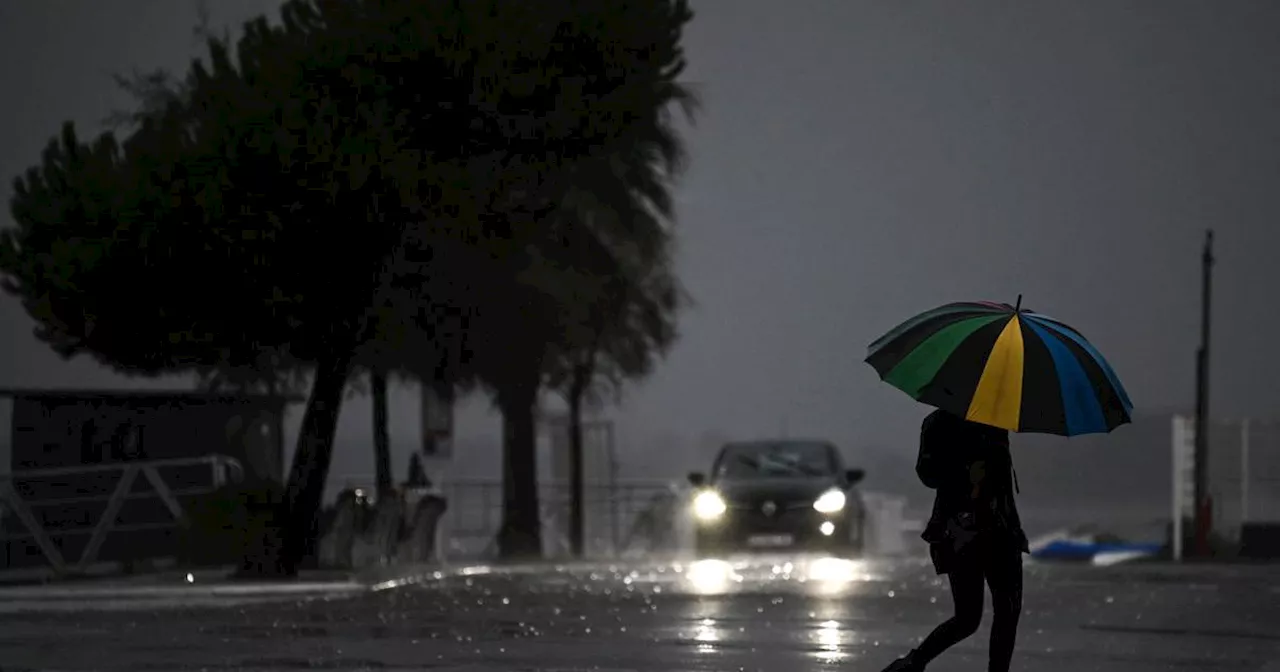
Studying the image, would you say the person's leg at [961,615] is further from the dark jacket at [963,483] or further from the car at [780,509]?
the car at [780,509]

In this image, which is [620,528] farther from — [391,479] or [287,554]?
[287,554]

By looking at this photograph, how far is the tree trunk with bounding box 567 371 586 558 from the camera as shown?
42969 millimetres

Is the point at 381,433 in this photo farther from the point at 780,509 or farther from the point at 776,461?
the point at 780,509

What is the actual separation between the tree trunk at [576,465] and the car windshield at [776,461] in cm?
862

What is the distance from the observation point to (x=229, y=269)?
27812 mm

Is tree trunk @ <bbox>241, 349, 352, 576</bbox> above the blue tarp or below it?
above

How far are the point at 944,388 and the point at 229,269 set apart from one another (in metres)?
17.4

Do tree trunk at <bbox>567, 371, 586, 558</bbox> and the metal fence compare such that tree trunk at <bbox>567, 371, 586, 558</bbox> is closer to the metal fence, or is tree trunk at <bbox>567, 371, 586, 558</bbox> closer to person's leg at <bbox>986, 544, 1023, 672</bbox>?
the metal fence

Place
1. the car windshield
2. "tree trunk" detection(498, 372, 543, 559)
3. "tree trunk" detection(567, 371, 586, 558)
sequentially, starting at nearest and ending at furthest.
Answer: the car windshield < "tree trunk" detection(567, 371, 586, 558) < "tree trunk" detection(498, 372, 543, 559)

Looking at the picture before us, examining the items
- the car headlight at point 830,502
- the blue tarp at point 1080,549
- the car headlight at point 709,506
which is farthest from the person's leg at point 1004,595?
the blue tarp at point 1080,549

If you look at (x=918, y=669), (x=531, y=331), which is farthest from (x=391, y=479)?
(x=918, y=669)

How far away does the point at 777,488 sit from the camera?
32500 millimetres

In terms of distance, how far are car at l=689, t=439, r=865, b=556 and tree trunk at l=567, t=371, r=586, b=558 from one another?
9.48 m

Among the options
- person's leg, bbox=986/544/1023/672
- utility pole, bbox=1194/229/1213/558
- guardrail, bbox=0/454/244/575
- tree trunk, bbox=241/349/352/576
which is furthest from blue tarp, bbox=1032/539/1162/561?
person's leg, bbox=986/544/1023/672
